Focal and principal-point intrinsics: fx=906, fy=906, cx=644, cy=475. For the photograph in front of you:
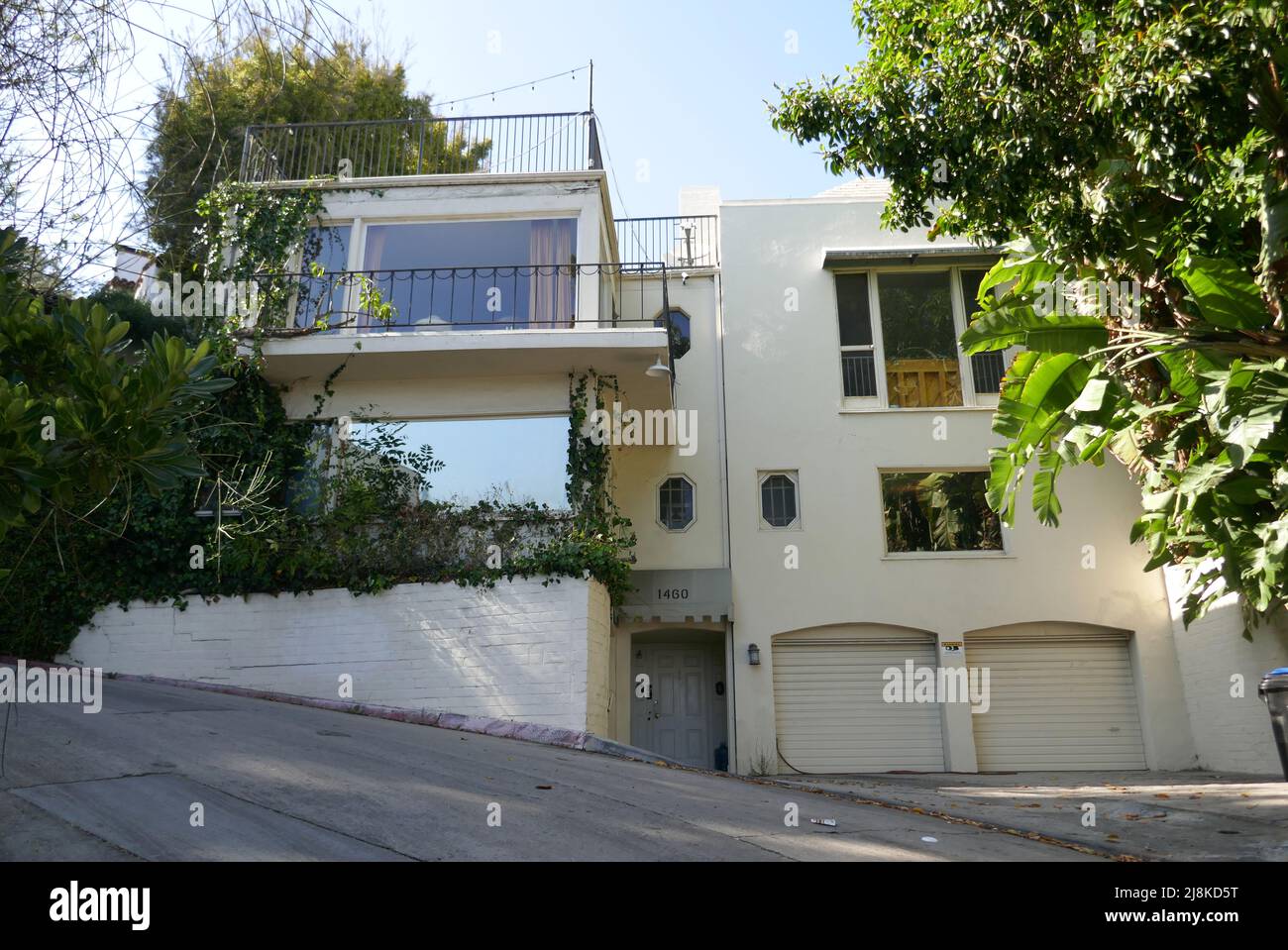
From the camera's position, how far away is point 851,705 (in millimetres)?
14070

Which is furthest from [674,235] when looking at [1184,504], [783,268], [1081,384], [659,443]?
[1184,504]

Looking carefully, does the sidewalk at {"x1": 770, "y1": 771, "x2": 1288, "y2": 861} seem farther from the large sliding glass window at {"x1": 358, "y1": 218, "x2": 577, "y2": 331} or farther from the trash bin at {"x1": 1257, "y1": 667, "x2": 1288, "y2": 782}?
the large sliding glass window at {"x1": 358, "y1": 218, "x2": 577, "y2": 331}

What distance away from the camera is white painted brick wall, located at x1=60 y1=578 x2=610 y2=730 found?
1090 centimetres

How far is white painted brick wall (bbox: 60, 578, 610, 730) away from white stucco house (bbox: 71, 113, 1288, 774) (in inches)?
3.0

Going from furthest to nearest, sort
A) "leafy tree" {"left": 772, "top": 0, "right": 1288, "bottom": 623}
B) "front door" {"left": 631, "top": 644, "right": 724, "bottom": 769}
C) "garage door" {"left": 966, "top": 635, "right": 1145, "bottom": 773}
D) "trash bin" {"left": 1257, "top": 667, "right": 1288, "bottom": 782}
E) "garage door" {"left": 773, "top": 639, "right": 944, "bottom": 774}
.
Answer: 1. "front door" {"left": 631, "top": 644, "right": 724, "bottom": 769}
2. "garage door" {"left": 773, "top": 639, "right": 944, "bottom": 774}
3. "garage door" {"left": 966, "top": 635, "right": 1145, "bottom": 773}
4. "trash bin" {"left": 1257, "top": 667, "right": 1288, "bottom": 782}
5. "leafy tree" {"left": 772, "top": 0, "right": 1288, "bottom": 623}

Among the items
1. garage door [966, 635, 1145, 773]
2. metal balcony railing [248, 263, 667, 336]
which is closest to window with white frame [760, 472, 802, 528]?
garage door [966, 635, 1145, 773]

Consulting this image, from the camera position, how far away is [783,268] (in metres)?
15.7

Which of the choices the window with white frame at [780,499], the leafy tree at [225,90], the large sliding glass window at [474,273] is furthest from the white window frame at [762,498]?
the leafy tree at [225,90]

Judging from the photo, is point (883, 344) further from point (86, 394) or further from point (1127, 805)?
point (86, 394)

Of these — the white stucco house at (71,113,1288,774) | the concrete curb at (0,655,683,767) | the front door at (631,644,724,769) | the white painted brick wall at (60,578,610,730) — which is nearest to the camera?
the concrete curb at (0,655,683,767)

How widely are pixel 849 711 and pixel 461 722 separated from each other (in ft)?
20.8

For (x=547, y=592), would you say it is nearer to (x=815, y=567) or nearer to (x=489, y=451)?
(x=489, y=451)

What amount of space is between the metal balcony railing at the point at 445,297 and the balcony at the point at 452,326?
0.05 feet
